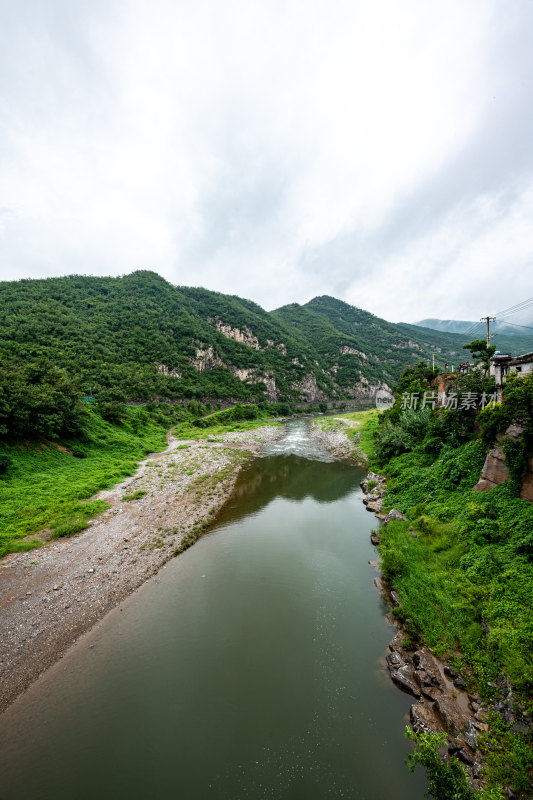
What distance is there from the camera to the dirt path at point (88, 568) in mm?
8508

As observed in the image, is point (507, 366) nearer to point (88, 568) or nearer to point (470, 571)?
point (470, 571)

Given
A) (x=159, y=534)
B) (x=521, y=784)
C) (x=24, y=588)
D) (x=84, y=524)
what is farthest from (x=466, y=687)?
(x=84, y=524)

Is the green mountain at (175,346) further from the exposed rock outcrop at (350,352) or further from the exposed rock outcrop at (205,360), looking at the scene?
the exposed rock outcrop at (350,352)

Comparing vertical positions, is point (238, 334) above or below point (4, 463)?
above

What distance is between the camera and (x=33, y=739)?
6.39 metres

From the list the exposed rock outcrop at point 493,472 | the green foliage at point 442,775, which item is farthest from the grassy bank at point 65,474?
the exposed rock outcrop at point 493,472

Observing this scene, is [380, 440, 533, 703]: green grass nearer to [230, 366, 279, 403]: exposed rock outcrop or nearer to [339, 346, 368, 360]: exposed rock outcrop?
[230, 366, 279, 403]: exposed rock outcrop

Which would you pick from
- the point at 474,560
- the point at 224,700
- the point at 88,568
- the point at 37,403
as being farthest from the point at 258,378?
the point at 224,700

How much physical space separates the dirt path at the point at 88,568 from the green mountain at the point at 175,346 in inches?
764

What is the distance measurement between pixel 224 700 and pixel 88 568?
308 inches

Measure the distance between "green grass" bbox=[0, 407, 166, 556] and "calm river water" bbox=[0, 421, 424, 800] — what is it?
281 inches

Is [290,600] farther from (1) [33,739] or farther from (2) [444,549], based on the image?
(1) [33,739]

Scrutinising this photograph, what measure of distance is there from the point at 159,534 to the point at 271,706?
9507 millimetres

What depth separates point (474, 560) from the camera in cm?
1002
